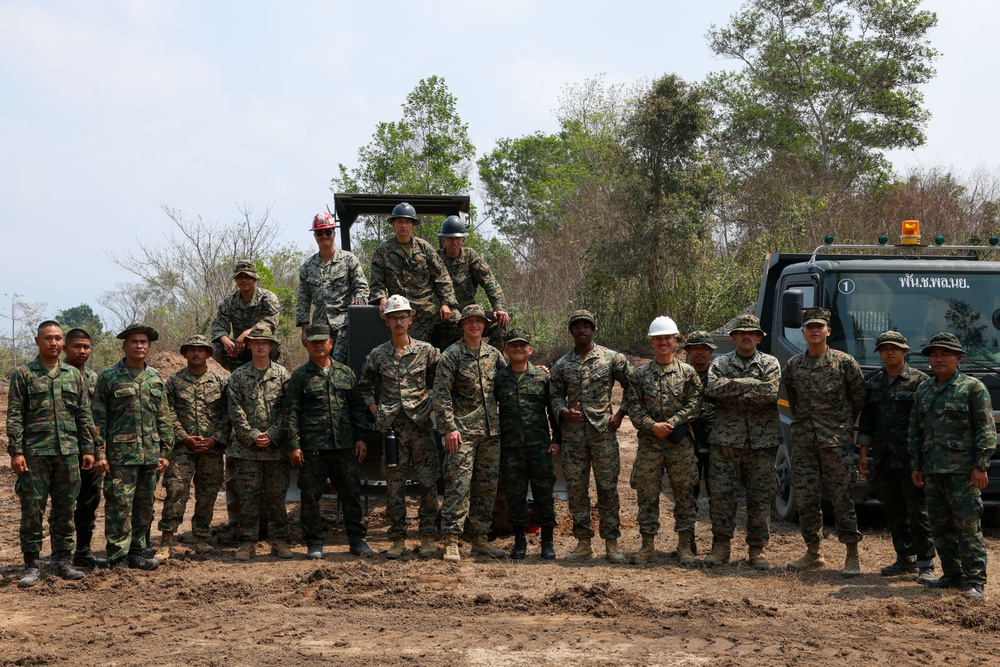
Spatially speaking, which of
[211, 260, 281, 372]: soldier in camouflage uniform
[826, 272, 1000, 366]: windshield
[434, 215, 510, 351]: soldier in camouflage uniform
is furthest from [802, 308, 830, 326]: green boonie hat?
[211, 260, 281, 372]: soldier in camouflage uniform

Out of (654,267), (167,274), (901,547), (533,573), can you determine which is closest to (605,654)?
(533,573)

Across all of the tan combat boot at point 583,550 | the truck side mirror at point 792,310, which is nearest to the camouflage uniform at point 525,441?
the tan combat boot at point 583,550

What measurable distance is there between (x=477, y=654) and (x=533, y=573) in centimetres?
187

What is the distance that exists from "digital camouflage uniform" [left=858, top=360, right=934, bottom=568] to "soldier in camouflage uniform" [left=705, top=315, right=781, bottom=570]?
66 cm

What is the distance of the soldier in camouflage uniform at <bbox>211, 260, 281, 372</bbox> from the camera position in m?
8.38

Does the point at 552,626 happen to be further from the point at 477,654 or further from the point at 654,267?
the point at 654,267

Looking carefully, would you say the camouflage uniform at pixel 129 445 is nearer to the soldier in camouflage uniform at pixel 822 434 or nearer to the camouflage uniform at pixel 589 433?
the camouflage uniform at pixel 589 433

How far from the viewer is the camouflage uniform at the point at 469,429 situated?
24.5 feet

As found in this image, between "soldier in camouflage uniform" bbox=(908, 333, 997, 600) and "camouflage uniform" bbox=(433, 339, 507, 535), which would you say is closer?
"soldier in camouflage uniform" bbox=(908, 333, 997, 600)

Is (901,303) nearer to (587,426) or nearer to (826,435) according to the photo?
(826,435)

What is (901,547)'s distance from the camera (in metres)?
7.04

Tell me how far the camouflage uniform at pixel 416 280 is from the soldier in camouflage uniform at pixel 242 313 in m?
0.92

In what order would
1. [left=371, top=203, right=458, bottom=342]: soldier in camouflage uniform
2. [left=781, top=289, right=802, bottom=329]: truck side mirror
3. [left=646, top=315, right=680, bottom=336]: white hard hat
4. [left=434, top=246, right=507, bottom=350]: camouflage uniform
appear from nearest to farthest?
[left=646, top=315, right=680, bottom=336]: white hard hat < [left=781, top=289, right=802, bottom=329]: truck side mirror < [left=371, top=203, right=458, bottom=342]: soldier in camouflage uniform < [left=434, top=246, right=507, bottom=350]: camouflage uniform

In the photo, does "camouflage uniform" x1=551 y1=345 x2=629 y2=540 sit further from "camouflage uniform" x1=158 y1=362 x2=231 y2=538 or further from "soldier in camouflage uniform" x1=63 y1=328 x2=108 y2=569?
"soldier in camouflage uniform" x1=63 y1=328 x2=108 y2=569
